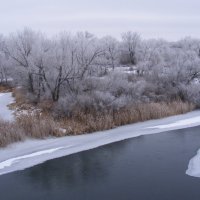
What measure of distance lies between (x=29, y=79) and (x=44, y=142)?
11129 millimetres

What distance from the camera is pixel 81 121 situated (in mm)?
20594

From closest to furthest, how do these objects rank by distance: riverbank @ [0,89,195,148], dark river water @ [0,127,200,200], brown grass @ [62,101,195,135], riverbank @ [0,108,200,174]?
1. dark river water @ [0,127,200,200]
2. riverbank @ [0,108,200,174]
3. riverbank @ [0,89,195,148]
4. brown grass @ [62,101,195,135]

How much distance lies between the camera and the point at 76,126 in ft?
65.1

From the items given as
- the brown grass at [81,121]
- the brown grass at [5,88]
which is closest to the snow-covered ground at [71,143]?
the brown grass at [81,121]

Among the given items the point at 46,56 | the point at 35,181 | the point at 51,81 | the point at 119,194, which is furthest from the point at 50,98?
the point at 119,194

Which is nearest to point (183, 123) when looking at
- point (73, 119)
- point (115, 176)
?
point (73, 119)

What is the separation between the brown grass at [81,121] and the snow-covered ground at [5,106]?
2.09m

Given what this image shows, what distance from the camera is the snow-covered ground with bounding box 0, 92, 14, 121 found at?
74.1 ft

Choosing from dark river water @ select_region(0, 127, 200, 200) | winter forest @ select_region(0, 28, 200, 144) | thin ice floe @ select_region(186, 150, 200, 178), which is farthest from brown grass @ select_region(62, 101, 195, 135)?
thin ice floe @ select_region(186, 150, 200, 178)

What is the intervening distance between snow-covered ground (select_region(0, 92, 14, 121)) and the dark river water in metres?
7.54

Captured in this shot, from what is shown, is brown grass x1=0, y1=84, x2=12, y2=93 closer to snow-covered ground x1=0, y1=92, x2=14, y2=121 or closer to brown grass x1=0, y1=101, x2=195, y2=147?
snow-covered ground x1=0, y1=92, x2=14, y2=121

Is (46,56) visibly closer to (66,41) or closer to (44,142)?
(66,41)

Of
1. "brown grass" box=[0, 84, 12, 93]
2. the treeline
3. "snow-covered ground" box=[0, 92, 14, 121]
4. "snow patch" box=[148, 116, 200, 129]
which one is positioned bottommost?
"brown grass" box=[0, 84, 12, 93]

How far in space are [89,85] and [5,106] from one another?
647cm
